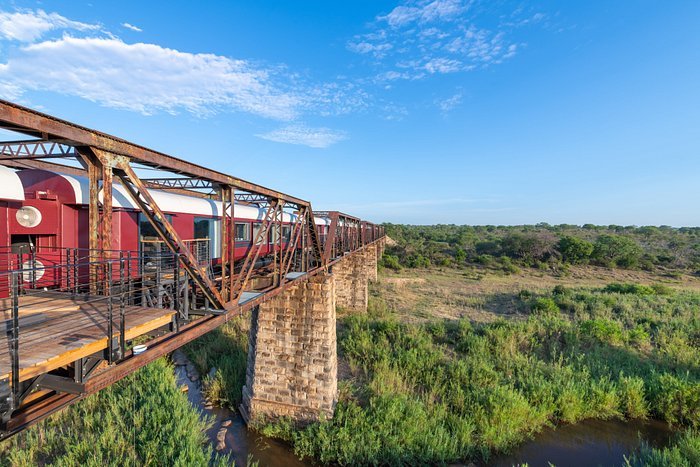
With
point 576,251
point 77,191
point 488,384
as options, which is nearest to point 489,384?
point 488,384

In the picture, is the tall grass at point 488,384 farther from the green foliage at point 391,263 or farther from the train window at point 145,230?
the green foliage at point 391,263

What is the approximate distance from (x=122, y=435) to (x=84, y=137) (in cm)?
847

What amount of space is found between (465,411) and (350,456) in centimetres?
401

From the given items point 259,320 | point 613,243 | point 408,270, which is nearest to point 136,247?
point 259,320

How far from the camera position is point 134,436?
Answer: 827cm

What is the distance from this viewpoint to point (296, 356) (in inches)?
402

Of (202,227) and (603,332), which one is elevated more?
(202,227)

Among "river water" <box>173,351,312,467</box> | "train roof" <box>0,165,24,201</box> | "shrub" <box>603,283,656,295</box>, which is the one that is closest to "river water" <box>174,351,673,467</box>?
"river water" <box>173,351,312,467</box>

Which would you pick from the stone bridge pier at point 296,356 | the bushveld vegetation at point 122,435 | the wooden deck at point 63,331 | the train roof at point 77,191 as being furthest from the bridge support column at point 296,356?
the wooden deck at point 63,331

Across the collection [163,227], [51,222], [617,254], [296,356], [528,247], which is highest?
[51,222]

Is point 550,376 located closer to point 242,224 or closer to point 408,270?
point 242,224

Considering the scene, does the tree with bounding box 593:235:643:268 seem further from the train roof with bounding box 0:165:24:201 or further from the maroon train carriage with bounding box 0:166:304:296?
the train roof with bounding box 0:165:24:201

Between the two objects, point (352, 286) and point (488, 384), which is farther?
point (352, 286)

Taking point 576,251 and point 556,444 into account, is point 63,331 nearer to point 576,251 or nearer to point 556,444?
point 556,444
